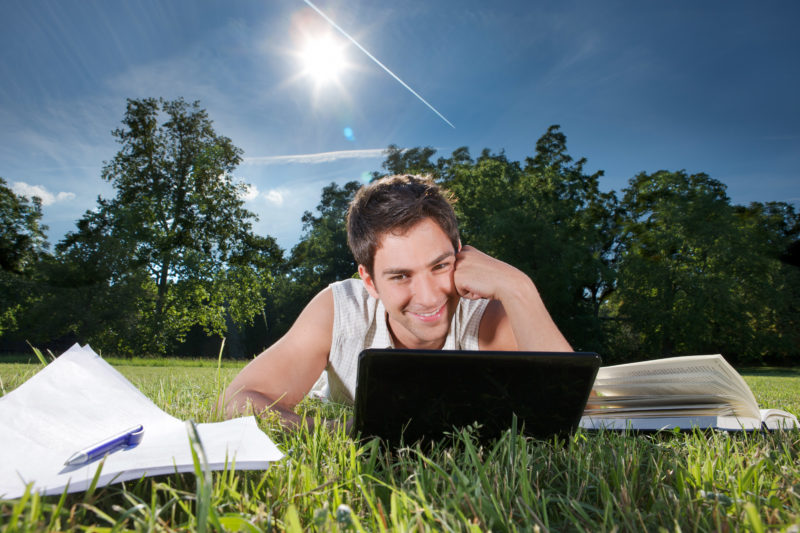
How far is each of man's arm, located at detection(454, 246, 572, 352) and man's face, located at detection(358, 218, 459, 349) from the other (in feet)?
0.32

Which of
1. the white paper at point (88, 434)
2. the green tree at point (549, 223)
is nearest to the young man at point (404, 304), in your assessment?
the white paper at point (88, 434)

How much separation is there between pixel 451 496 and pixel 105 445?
82 cm

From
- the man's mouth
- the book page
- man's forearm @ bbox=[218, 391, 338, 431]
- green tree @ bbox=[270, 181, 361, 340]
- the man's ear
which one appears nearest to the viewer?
man's forearm @ bbox=[218, 391, 338, 431]

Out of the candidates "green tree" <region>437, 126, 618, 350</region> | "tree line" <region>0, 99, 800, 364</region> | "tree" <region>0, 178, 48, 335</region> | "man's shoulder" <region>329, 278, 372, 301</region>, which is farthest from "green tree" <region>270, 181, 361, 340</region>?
"man's shoulder" <region>329, 278, 372, 301</region>

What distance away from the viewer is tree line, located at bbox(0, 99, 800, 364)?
26453 mm

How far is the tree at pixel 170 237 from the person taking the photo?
1056 inches

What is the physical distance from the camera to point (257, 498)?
1.04 meters

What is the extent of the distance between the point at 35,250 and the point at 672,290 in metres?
44.1

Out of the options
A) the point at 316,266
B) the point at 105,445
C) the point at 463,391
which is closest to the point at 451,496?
the point at 463,391

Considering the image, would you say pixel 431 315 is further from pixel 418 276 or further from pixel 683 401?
pixel 683 401

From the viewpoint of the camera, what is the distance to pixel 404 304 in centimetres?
279


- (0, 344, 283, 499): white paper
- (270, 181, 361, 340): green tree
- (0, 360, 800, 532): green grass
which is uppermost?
(270, 181, 361, 340): green tree

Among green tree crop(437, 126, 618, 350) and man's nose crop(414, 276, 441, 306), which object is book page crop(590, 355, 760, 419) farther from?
green tree crop(437, 126, 618, 350)

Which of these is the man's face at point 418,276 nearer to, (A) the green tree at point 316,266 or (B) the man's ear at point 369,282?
(B) the man's ear at point 369,282
